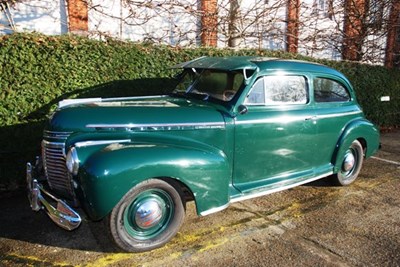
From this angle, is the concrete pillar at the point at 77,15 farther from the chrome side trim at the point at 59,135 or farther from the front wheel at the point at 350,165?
the front wheel at the point at 350,165

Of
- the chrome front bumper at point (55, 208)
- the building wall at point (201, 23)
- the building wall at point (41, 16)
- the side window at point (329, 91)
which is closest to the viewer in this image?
the chrome front bumper at point (55, 208)

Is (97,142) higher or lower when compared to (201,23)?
lower

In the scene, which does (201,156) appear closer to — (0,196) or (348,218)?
(348,218)

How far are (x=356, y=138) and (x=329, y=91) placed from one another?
0.82 metres

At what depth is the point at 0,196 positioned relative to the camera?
177 inches

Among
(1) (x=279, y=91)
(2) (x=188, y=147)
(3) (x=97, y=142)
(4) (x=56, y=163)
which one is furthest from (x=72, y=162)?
(1) (x=279, y=91)

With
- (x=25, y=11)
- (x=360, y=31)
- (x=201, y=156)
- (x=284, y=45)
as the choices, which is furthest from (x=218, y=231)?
(x=360, y=31)

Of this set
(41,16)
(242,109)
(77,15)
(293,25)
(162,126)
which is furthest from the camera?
(293,25)

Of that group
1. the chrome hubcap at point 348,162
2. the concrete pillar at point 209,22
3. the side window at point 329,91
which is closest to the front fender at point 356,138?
the chrome hubcap at point 348,162

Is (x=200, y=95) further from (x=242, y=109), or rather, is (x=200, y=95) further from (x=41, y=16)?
(x=41, y=16)

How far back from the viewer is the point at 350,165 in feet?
16.1

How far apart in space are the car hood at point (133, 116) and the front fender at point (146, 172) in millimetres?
257

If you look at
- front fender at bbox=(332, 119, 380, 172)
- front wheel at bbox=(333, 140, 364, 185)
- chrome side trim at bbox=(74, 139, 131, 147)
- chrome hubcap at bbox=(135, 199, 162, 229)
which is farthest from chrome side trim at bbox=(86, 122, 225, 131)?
front wheel at bbox=(333, 140, 364, 185)

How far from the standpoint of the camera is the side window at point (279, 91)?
3822 millimetres
